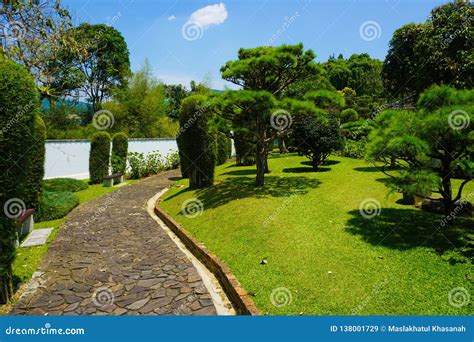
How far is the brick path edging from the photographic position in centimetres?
446

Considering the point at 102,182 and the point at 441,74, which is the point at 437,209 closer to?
the point at 441,74

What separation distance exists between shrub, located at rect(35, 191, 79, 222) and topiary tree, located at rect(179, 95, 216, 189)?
4.81m

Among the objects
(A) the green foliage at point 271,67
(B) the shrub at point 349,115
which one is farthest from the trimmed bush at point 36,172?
(B) the shrub at point 349,115

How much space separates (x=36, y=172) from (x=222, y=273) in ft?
27.3

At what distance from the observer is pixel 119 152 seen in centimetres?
1928

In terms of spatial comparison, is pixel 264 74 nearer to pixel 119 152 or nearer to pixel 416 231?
pixel 416 231

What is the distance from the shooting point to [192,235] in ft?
26.2

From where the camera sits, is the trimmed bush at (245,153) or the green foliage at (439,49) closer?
the green foliage at (439,49)

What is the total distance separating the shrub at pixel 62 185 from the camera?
14.2 m

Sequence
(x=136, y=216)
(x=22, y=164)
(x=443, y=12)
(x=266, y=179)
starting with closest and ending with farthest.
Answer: (x=22, y=164)
(x=136, y=216)
(x=266, y=179)
(x=443, y=12)

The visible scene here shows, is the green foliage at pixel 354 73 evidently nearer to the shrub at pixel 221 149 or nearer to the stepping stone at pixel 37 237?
the shrub at pixel 221 149

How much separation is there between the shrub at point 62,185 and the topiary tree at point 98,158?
68.9 inches

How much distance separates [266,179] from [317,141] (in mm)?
3472

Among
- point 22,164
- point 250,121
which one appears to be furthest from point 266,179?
point 22,164
